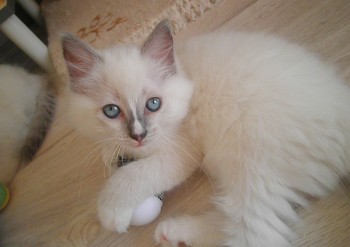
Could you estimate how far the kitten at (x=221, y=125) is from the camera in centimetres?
93

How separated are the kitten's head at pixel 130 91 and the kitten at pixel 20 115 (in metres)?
0.64

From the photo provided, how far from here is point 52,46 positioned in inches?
69.5

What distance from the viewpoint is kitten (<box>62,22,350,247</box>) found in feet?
3.05

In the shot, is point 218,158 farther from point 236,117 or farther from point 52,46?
point 52,46

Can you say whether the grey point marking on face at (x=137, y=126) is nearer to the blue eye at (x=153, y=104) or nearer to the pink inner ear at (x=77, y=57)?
the blue eye at (x=153, y=104)

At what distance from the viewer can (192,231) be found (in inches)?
42.1

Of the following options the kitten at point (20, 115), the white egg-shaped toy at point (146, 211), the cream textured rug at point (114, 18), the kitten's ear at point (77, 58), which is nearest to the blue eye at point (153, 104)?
the kitten's ear at point (77, 58)

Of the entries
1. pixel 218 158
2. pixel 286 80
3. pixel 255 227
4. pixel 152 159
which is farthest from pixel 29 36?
pixel 255 227

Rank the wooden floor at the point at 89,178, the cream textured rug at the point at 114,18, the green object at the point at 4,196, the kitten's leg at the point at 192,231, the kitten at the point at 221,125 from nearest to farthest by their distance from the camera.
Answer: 1. the kitten at the point at 221,125
2. the kitten's leg at the point at 192,231
3. the wooden floor at the point at 89,178
4. the green object at the point at 4,196
5. the cream textured rug at the point at 114,18

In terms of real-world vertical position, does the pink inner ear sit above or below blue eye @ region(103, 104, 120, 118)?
above

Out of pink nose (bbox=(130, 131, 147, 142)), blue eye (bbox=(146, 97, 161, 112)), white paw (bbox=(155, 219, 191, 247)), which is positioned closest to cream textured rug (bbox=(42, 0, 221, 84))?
blue eye (bbox=(146, 97, 161, 112))

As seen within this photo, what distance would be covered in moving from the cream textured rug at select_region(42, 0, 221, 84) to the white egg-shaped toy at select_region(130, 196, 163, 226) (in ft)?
2.97

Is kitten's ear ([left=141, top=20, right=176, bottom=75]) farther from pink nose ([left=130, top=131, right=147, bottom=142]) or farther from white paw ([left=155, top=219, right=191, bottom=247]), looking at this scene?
white paw ([left=155, top=219, right=191, bottom=247])

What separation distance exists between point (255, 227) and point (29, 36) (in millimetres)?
1590
